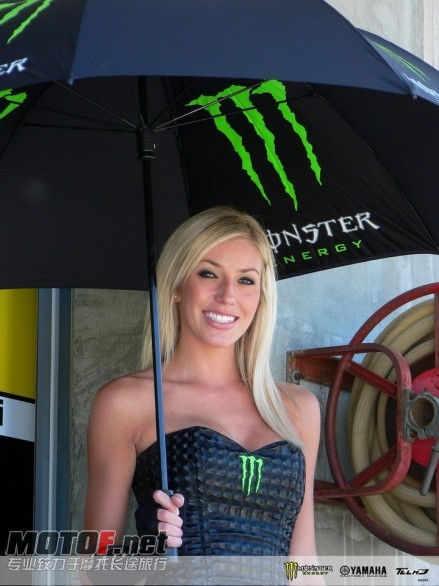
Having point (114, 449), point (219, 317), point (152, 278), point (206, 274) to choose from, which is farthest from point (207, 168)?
point (114, 449)

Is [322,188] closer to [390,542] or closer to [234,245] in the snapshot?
[234,245]

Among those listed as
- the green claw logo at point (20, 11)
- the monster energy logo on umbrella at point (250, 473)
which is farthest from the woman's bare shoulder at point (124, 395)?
the green claw logo at point (20, 11)

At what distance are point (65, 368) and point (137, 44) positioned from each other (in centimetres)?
225

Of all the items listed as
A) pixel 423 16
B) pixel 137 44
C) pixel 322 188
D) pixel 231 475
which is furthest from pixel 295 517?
pixel 423 16

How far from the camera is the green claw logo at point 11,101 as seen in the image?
3.52 metres

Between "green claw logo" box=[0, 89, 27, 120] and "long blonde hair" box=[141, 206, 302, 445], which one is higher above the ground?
"green claw logo" box=[0, 89, 27, 120]

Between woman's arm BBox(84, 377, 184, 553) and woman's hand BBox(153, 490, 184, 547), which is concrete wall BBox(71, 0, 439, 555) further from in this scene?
woman's hand BBox(153, 490, 184, 547)

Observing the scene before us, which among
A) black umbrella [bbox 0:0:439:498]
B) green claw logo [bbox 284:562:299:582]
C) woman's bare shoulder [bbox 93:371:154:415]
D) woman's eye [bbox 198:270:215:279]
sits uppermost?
black umbrella [bbox 0:0:439:498]

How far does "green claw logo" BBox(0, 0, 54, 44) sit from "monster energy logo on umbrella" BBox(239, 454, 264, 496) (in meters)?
1.45

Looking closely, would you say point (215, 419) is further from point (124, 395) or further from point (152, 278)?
point (152, 278)

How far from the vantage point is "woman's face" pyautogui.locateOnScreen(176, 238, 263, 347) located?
3691 mm

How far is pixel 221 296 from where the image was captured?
145 inches

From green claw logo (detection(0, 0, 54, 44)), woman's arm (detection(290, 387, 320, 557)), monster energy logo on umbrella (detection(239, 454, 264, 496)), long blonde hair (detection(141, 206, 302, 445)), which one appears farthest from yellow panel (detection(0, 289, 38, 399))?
green claw logo (detection(0, 0, 54, 44))

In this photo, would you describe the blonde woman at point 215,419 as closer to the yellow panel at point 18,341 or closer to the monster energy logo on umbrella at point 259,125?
the monster energy logo on umbrella at point 259,125
